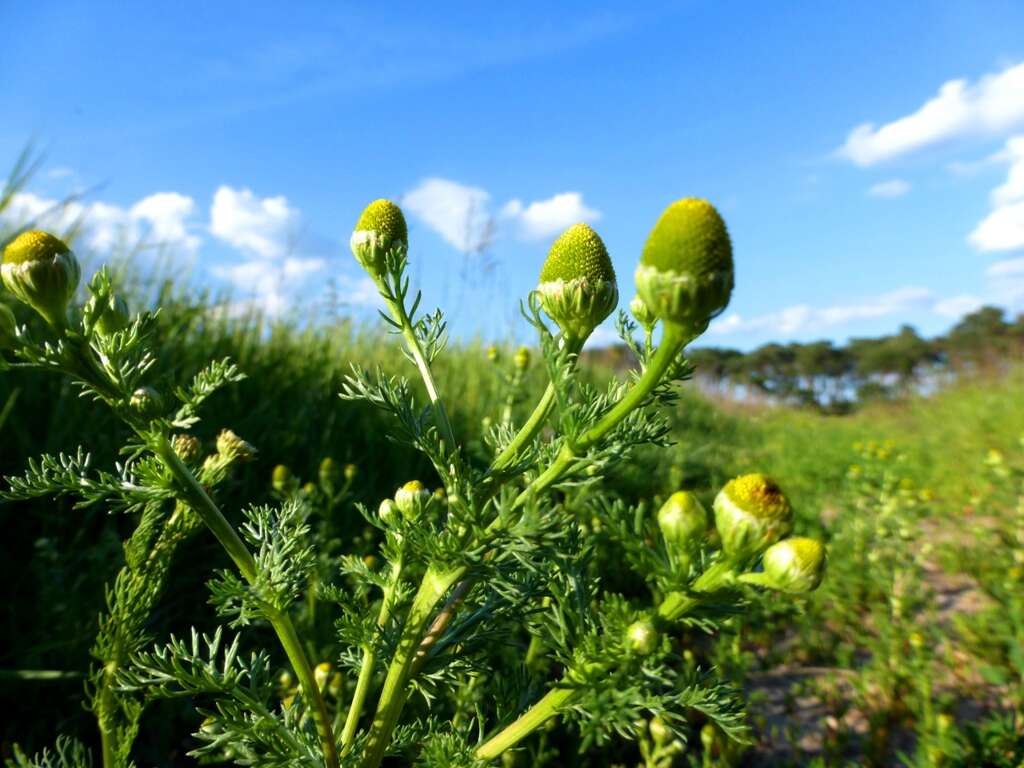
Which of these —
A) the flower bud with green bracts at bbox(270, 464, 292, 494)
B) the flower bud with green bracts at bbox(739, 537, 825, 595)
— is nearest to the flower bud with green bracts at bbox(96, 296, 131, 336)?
the flower bud with green bracts at bbox(739, 537, 825, 595)

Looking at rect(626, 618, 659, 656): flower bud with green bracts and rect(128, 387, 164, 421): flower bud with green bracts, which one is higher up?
rect(128, 387, 164, 421): flower bud with green bracts

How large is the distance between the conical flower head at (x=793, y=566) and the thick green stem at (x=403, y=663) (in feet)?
1.03

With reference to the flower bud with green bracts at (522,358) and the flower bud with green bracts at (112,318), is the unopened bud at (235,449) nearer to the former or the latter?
the flower bud with green bracts at (112,318)

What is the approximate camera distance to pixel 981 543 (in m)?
3.95

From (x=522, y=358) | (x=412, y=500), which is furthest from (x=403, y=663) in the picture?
(x=522, y=358)

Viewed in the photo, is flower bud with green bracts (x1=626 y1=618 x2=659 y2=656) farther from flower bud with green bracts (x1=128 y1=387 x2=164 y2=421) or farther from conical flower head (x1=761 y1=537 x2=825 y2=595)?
flower bud with green bracts (x1=128 y1=387 x2=164 y2=421)

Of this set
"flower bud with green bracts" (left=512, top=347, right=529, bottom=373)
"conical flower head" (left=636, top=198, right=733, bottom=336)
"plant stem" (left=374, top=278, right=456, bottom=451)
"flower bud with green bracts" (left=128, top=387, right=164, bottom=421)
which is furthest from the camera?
"flower bud with green bracts" (left=512, top=347, right=529, bottom=373)

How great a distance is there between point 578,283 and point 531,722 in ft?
1.48

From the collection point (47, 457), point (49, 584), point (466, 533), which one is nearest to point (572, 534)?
point (466, 533)

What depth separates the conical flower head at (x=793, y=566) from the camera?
619mm

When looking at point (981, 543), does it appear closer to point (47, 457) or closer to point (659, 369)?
point (659, 369)

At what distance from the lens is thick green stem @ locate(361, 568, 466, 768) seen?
0.74 meters

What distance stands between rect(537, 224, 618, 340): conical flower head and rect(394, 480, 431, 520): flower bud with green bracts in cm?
28

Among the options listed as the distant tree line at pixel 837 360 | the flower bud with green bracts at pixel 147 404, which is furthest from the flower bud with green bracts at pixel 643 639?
the distant tree line at pixel 837 360
